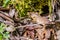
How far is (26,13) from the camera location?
7.02ft

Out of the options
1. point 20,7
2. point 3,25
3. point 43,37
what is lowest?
point 43,37

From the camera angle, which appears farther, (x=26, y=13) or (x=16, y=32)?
(x=26, y=13)

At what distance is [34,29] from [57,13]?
322 mm

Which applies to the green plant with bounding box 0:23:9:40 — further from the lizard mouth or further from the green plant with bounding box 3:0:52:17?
the lizard mouth

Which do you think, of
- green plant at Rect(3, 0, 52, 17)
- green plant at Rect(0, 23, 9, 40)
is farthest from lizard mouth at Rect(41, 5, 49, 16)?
green plant at Rect(0, 23, 9, 40)

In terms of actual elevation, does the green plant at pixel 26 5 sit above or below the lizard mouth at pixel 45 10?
above

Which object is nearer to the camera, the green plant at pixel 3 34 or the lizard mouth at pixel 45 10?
the green plant at pixel 3 34

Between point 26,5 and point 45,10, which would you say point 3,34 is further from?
point 45,10

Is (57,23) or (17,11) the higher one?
(17,11)

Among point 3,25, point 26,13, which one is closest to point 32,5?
point 26,13

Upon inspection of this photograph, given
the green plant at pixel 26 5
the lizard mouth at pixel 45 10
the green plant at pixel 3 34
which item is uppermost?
the green plant at pixel 26 5

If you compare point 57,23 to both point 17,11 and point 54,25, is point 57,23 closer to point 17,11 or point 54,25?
point 54,25

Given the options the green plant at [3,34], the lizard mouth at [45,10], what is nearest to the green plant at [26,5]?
the lizard mouth at [45,10]

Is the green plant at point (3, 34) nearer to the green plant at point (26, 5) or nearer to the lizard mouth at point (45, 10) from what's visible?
the green plant at point (26, 5)
